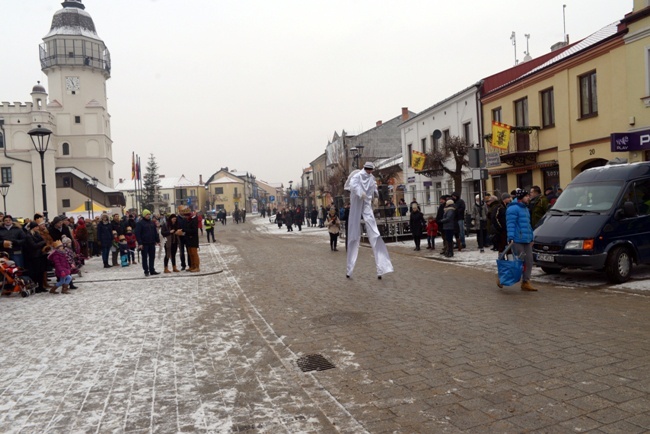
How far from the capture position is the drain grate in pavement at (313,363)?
18.1 ft

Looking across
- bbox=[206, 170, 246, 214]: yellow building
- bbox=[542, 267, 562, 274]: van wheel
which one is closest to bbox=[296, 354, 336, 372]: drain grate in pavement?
bbox=[542, 267, 562, 274]: van wheel

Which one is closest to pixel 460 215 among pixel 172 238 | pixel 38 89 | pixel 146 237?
pixel 172 238

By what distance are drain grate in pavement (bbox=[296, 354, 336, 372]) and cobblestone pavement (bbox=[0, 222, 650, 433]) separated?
0.10 m

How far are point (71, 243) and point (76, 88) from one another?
61.6 metres

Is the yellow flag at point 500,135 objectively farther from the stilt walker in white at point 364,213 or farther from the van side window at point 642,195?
the stilt walker in white at point 364,213

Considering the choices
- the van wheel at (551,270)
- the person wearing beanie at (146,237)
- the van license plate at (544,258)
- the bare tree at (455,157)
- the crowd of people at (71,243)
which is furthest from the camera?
the bare tree at (455,157)

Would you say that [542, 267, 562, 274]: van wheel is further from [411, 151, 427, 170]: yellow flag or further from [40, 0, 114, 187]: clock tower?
[40, 0, 114, 187]: clock tower

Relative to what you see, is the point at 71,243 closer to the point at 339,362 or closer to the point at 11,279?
the point at 11,279

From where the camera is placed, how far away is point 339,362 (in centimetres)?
567

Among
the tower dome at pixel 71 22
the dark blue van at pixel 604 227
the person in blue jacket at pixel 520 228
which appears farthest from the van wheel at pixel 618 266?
the tower dome at pixel 71 22

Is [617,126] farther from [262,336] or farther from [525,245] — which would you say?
[262,336]

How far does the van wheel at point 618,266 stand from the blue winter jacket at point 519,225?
1813 mm

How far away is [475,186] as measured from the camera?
87.4 ft

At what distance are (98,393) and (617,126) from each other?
58.7ft
